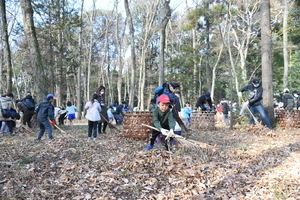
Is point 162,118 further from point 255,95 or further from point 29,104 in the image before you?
point 29,104

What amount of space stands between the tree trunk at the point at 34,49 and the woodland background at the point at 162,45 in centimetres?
4

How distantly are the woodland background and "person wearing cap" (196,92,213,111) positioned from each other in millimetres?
2018

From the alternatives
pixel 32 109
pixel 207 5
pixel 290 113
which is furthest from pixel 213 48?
pixel 32 109

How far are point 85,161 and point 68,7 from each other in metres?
14.1

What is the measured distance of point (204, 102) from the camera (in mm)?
10156

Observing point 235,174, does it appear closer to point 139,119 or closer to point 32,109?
point 139,119

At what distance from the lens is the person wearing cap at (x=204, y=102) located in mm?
10016

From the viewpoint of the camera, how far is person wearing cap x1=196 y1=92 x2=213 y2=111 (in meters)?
10.0

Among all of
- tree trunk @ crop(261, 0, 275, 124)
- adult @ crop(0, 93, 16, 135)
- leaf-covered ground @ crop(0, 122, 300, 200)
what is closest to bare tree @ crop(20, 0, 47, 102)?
adult @ crop(0, 93, 16, 135)

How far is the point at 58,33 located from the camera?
16.4 meters

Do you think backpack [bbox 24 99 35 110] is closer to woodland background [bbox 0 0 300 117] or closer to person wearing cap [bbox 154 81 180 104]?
woodland background [bbox 0 0 300 117]

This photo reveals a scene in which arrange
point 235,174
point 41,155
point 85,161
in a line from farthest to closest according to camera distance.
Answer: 1. point 41,155
2. point 85,161
3. point 235,174

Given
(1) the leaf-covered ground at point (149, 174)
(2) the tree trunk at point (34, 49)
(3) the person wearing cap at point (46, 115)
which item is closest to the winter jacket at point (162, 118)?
(1) the leaf-covered ground at point (149, 174)

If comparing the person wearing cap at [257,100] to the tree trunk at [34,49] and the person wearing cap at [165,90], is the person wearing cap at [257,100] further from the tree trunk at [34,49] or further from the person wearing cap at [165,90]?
the tree trunk at [34,49]
